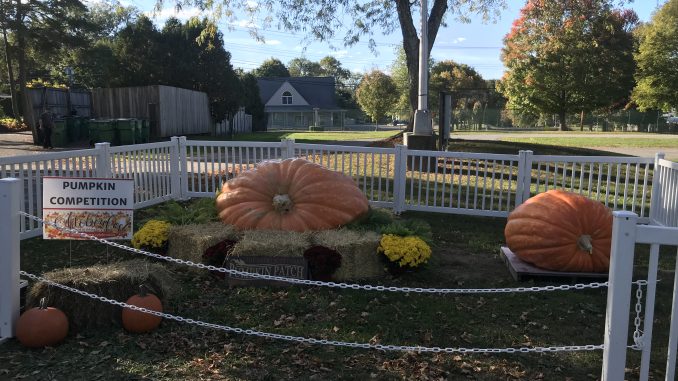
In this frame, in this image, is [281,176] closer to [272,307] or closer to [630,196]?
[272,307]

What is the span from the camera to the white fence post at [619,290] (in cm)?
275

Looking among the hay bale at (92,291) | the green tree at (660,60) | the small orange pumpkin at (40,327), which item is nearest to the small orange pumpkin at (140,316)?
the hay bale at (92,291)

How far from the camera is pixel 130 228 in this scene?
4984 mm

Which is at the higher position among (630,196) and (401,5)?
(401,5)

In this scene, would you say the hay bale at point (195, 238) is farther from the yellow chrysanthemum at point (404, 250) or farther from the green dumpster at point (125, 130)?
the green dumpster at point (125, 130)

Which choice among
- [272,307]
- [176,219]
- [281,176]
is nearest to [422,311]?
[272,307]

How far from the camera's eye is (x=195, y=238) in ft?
19.2

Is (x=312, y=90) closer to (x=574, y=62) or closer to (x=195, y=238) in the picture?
(x=574, y=62)

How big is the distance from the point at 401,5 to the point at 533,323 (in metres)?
12.9

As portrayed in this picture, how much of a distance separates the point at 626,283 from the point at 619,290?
5 centimetres

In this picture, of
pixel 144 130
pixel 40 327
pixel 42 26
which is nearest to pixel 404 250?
pixel 40 327

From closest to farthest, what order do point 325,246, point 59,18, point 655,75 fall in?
point 325,246, point 59,18, point 655,75

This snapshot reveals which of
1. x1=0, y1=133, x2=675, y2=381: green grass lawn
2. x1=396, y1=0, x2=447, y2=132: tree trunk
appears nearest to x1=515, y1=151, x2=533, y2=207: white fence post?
x1=0, y1=133, x2=675, y2=381: green grass lawn

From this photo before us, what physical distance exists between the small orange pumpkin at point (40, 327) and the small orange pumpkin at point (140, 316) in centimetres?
43
